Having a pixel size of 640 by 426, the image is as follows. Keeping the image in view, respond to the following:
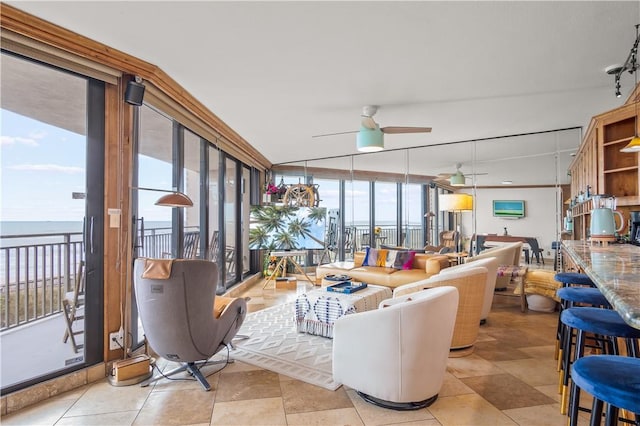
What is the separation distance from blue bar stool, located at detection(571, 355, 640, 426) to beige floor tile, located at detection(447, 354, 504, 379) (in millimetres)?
1681

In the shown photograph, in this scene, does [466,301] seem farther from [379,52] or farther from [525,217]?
[525,217]

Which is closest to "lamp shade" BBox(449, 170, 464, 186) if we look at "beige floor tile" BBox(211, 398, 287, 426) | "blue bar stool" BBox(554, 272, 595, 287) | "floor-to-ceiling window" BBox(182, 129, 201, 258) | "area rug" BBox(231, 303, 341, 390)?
"blue bar stool" BBox(554, 272, 595, 287)

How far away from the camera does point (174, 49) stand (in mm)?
2582

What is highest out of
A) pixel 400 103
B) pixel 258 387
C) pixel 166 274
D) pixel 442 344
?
pixel 400 103

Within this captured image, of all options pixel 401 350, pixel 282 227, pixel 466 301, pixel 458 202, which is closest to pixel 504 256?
pixel 458 202

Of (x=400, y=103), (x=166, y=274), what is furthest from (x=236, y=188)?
(x=166, y=274)

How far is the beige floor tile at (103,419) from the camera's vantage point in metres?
2.14

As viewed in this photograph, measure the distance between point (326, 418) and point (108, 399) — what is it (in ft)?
4.96

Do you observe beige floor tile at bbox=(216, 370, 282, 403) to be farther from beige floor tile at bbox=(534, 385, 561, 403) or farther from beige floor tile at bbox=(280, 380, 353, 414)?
beige floor tile at bbox=(534, 385, 561, 403)

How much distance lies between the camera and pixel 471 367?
2.94m

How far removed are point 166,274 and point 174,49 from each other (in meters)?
1.62

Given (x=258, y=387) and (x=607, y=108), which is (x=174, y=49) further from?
(x=607, y=108)

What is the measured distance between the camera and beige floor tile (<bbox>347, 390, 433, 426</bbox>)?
2.16m

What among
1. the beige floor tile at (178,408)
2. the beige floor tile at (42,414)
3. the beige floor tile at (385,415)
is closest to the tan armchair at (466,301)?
A: the beige floor tile at (385,415)
